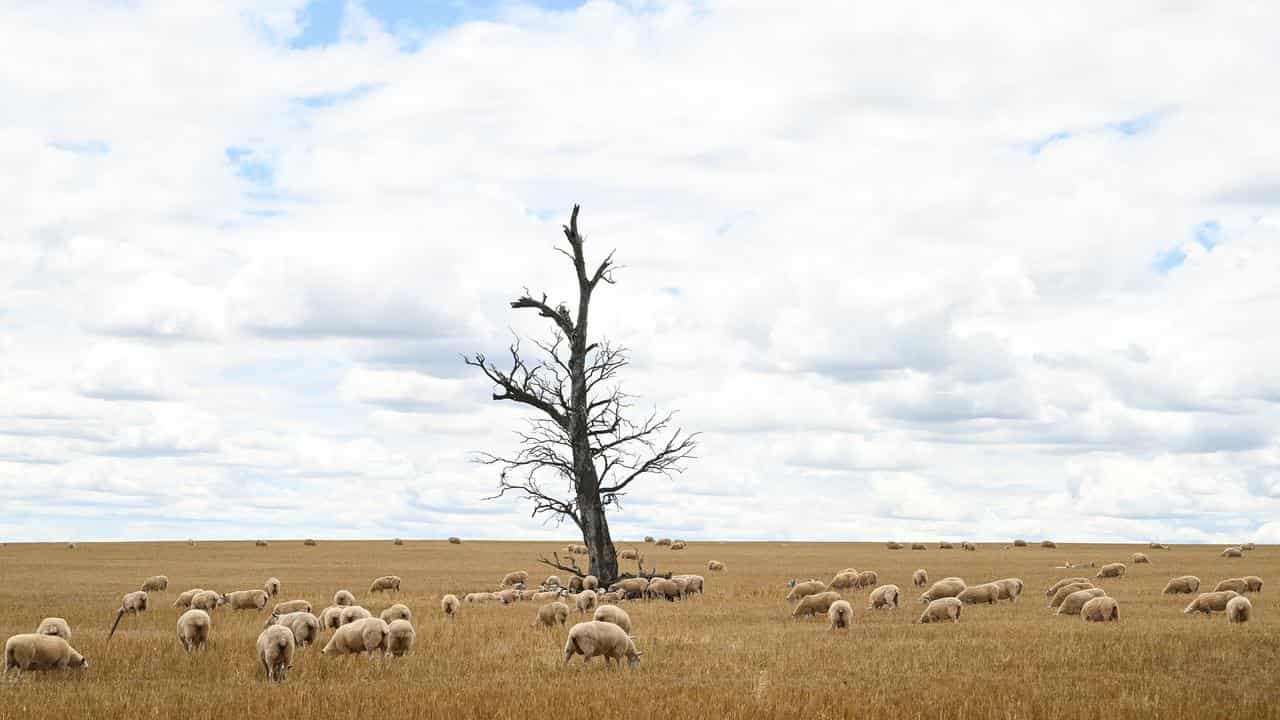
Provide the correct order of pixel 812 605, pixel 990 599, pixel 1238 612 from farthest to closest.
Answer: pixel 990 599 → pixel 812 605 → pixel 1238 612

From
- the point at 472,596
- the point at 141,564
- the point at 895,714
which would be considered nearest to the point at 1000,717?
the point at 895,714

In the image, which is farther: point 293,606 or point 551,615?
point 293,606

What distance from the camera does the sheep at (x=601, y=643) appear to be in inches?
682

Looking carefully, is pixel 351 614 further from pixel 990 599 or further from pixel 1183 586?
pixel 1183 586

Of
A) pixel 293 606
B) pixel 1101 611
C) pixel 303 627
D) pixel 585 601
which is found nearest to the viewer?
pixel 303 627

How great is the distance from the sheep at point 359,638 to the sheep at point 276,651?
2.12 metres

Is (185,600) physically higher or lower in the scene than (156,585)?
lower

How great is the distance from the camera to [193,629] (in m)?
19.2

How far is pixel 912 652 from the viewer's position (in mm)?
18562

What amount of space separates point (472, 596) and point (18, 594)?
1497 cm

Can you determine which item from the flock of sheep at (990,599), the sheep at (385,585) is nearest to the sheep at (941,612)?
the flock of sheep at (990,599)

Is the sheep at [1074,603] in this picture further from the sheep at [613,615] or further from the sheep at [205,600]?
the sheep at [205,600]

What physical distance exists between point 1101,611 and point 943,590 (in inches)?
222

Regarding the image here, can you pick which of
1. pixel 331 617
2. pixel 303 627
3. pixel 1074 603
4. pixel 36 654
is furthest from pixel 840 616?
pixel 36 654
